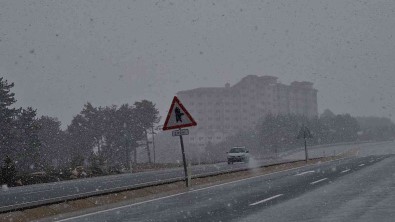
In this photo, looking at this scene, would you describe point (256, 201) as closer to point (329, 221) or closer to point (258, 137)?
point (329, 221)

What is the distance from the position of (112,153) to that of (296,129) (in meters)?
65.3

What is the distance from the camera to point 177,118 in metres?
14.1

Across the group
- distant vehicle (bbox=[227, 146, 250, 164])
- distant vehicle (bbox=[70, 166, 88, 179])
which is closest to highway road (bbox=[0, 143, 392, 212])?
distant vehicle (bbox=[70, 166, 88, 179])

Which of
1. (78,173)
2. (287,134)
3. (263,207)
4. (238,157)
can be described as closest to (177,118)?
(263,207)

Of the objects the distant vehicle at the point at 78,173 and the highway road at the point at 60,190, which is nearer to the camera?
the highway road at the point at 60,190

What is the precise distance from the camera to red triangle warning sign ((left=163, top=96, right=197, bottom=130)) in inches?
550

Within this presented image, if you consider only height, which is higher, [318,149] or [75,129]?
[75,129]

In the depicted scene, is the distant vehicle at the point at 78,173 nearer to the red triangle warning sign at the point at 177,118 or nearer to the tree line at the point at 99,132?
the red triangle warning sign at the point at 177,118

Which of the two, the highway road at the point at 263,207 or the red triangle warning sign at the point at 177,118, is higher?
the red triangle warning sign at the point at 177,118

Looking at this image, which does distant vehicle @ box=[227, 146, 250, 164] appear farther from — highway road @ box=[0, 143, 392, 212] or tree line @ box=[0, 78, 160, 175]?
tree line @ box=[0, 78, 160, 175]

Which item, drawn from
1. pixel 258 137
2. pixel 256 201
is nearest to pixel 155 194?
pixel 256 201

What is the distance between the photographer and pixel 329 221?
25.7 ft

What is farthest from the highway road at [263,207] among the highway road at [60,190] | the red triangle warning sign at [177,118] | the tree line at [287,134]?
the tree line at [287,134]

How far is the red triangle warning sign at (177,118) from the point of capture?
1398 cm
